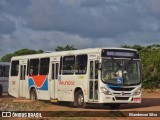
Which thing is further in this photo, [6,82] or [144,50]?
[144,50]

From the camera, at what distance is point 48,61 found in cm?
2723

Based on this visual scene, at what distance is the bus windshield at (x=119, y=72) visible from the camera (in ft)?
73.3

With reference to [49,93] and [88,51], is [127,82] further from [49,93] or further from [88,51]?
[49,93]

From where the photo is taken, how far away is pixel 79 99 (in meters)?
23.9

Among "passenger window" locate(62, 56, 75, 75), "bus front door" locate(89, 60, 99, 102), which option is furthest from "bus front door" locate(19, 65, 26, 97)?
"bus front door" locate(89, 60, 99, 102)

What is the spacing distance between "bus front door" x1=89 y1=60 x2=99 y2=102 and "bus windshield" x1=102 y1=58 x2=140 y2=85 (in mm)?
478

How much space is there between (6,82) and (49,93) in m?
9.18

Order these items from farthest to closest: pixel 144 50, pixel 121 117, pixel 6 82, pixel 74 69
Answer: pixel 144 50 → pixel 6 82 → pixel 74 69 → pixel 121 117

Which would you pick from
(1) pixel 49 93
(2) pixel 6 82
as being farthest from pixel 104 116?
(2) pixel 6 82

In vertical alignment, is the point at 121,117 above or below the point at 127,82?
below

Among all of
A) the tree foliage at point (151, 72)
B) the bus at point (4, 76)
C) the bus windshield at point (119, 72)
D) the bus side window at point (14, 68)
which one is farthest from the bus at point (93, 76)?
the tree foliage at point (151, 72)

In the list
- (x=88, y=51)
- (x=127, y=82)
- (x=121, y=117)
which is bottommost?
(x=121, y=117)

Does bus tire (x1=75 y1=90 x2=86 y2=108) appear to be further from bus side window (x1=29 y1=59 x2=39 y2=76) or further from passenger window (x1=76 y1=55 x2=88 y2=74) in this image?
bus side window (x1=29 y1=59 x2=39 y2=76)

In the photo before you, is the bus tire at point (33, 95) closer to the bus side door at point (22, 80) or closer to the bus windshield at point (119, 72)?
the bus side door at point (22, 80)
